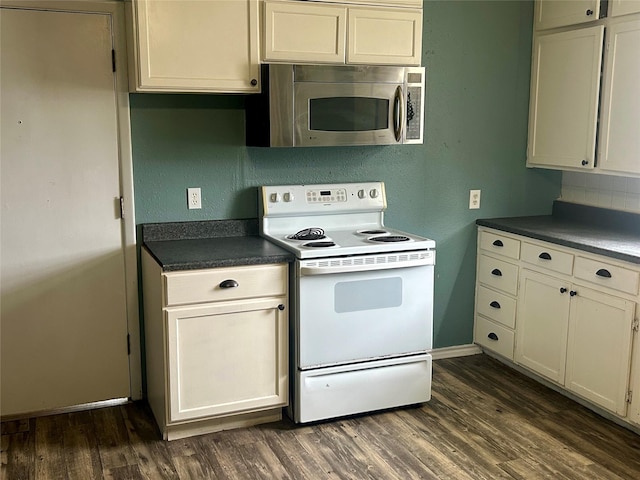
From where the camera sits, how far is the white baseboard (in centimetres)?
411

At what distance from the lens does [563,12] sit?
3.68 meters

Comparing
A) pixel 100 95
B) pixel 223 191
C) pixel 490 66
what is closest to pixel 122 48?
pixel 100 95

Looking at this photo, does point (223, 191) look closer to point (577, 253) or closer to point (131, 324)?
point (131, 324)

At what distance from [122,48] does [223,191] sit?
0.82 metres

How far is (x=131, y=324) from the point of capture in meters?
3.39

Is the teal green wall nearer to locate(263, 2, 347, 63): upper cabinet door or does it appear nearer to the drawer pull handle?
locate(263, 2, 347, 63): upper cabinet door

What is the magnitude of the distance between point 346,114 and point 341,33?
375mm

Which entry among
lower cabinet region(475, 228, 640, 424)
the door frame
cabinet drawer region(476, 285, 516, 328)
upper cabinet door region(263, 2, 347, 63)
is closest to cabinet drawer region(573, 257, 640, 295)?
lower cabinet region(475, 228, 640, 424)

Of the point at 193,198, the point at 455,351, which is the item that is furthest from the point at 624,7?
the point at 193,198

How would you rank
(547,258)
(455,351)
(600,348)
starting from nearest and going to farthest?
(600,348)
(547,258)
(455,351)

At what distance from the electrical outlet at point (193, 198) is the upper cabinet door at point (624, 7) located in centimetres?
224

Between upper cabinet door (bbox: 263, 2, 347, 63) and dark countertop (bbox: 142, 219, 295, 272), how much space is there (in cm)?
87

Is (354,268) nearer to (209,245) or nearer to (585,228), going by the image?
(209,245)

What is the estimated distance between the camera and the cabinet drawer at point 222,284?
9.43 ft
